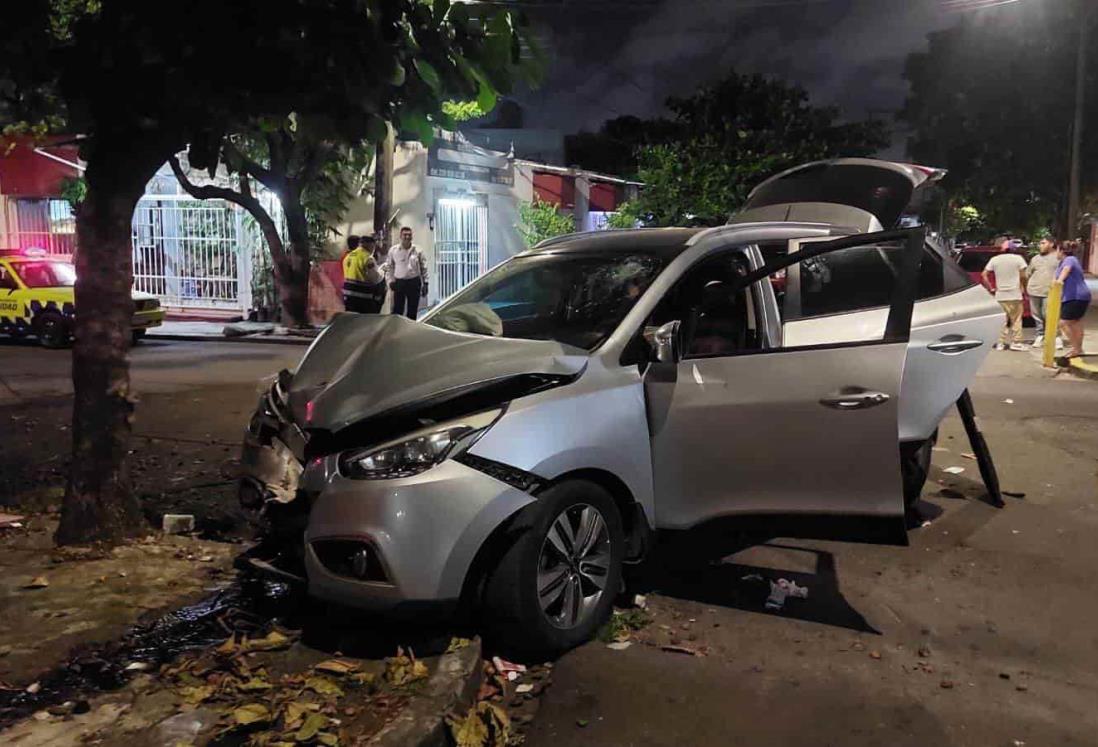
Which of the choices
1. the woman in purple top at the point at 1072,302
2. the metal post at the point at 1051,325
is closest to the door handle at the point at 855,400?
the woman in purple top at the point at 1072,302

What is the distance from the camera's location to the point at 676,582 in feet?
16.5

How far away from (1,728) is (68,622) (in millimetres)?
956

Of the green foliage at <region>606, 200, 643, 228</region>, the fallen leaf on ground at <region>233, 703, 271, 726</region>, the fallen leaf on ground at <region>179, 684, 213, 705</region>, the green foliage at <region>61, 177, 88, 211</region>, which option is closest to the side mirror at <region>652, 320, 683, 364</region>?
the fallen leaf on ground at <region>233, 703, 271, 726</region>

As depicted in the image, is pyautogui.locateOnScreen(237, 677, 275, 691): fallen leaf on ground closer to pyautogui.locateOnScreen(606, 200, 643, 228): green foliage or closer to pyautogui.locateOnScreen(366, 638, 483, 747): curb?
pyautogui.locateOnScreen(366, 638, 483, 747): curb

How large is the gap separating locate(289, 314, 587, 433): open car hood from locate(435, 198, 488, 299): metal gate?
16.1m

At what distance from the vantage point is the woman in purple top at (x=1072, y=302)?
12.6 meters

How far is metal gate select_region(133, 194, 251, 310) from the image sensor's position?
20.7 meters

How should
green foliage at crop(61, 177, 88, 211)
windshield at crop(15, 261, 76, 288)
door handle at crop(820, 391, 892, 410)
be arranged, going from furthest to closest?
green foliage at crop(61, 177, 88, 211)
windshield at crop(15, 261, 76, 288)
door handle at crop(820, 391, 892, 410)

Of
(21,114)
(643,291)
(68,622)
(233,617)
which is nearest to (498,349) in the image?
(643,291)

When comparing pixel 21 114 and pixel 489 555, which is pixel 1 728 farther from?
pixel 21 114

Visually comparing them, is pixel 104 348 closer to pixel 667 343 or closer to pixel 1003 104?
pixel 667 343

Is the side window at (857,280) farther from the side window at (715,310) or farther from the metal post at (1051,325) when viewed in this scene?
the metal post at (1051,325)

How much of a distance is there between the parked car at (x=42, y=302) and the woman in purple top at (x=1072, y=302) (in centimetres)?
1394

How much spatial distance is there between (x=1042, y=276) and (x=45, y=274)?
16213 millimetres
